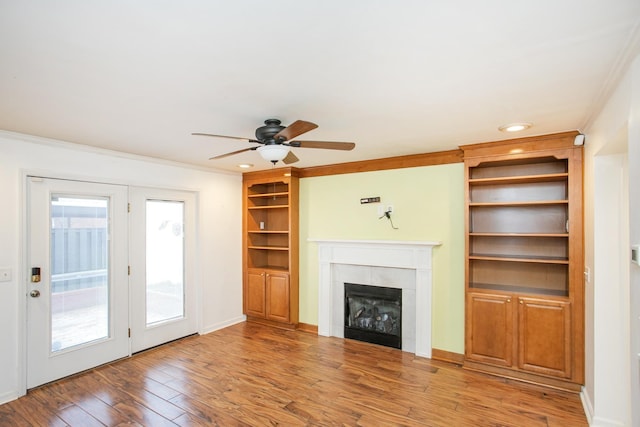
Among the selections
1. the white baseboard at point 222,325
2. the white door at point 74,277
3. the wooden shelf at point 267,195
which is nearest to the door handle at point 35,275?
the white door at point 74,277

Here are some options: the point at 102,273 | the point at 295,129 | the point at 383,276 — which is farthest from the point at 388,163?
the point at 102,273

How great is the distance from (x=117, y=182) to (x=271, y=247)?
7.40ft

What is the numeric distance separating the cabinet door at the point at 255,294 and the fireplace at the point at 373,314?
4.43ft

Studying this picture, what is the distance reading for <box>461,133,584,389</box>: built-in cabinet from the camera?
9.97 feet

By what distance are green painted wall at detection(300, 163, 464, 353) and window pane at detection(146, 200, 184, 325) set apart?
5.57 feet

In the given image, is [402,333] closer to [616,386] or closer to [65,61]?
[616,386]

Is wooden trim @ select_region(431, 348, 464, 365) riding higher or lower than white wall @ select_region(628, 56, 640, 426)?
lower

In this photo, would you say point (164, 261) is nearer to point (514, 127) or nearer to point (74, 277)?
point (74, 277)

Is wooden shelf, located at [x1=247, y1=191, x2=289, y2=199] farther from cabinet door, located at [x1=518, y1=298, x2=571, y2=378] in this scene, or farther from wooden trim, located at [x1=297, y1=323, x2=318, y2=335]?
cabinet door, located at [x1=518, y1=298, x2=571, y2=378]

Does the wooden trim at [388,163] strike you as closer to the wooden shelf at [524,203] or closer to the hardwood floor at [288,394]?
the wooden shelf at [524,203]

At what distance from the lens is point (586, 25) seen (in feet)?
4.56

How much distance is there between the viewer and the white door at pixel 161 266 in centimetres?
399

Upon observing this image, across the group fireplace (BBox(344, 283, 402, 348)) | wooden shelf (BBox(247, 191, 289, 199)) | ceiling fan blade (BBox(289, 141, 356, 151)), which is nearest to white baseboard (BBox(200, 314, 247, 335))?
fireplace (BBox(344, 283, 402, 348))

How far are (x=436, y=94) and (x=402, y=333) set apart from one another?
2957mm
